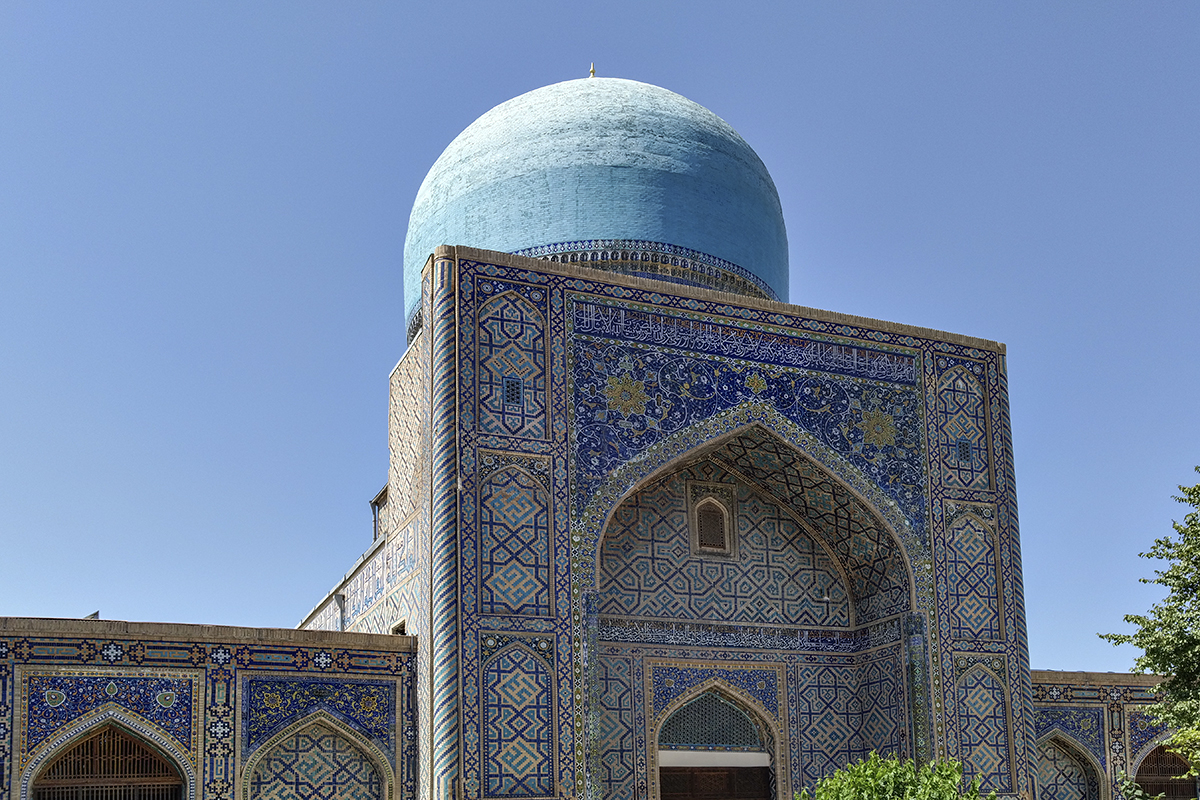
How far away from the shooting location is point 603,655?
9.45 meters

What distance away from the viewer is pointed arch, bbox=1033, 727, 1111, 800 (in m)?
10.6

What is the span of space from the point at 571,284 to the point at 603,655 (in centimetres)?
257

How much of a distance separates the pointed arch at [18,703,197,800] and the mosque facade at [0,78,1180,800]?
0.01m

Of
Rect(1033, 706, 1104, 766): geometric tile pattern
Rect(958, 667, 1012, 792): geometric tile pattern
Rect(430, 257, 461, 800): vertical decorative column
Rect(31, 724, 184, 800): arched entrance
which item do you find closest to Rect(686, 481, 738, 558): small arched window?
Rect(958, 667, 1012, 792): geometric tile pattern

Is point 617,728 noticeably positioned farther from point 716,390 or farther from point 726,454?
point 716,390

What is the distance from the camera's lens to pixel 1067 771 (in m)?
10.8

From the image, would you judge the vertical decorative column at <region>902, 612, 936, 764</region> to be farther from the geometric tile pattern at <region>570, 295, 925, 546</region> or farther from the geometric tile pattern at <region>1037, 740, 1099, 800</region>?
the geometric tile pattern at <region>1037, 740, 1099, 800</region>

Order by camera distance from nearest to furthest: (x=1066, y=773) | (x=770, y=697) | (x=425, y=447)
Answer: (x=425, y=447) → (x=770, y=697) → (x=1066, y=773)

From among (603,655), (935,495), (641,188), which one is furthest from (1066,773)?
(641,188)

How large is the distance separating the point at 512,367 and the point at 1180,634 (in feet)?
16.1

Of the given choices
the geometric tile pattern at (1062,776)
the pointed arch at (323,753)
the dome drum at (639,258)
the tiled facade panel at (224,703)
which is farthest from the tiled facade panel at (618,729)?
the geometric tile pattern at (1062,776)

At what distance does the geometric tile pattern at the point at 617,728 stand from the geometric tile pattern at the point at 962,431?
2.87 m

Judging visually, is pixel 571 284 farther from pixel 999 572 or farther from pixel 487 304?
pixel 999 572

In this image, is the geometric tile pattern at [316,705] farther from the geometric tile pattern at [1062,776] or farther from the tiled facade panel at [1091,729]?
the geometric tile pattern at [1062,776]
